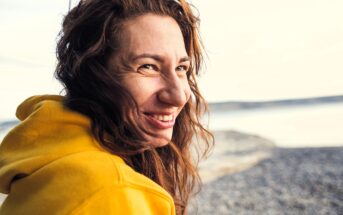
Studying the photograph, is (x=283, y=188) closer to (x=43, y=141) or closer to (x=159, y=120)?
(x=159, y=120)

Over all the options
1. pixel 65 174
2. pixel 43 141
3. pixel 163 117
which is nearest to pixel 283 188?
pixel 163 117

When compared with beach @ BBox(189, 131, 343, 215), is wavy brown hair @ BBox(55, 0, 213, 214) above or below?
above

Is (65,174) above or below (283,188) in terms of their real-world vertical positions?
above

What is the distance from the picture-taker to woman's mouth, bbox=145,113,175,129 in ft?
4.97

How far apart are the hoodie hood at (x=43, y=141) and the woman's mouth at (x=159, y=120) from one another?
0.25 metres

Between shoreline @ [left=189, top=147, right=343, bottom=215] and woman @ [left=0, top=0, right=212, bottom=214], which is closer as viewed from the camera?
woman @ [left=0, top=0, right=212, bottom=214]

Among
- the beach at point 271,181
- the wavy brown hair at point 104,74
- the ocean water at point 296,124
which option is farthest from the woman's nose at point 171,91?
the ocean water at point 296,124

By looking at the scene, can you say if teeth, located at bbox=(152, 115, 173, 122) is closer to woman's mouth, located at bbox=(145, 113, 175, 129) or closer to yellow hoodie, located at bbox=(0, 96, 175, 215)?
woman's mouth, located at bbox=(145, 113, 175, 129)

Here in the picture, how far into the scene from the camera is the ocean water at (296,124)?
8.62 meters

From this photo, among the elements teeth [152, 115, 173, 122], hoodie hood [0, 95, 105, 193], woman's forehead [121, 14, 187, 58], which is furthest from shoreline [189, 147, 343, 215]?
hoodie hood [0, 95, 105, 193]

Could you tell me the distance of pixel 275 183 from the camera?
241 inches

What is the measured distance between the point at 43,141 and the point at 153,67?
16.9 inches

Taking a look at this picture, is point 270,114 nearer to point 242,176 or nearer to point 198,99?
point 242,176

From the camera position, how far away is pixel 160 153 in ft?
6.37
